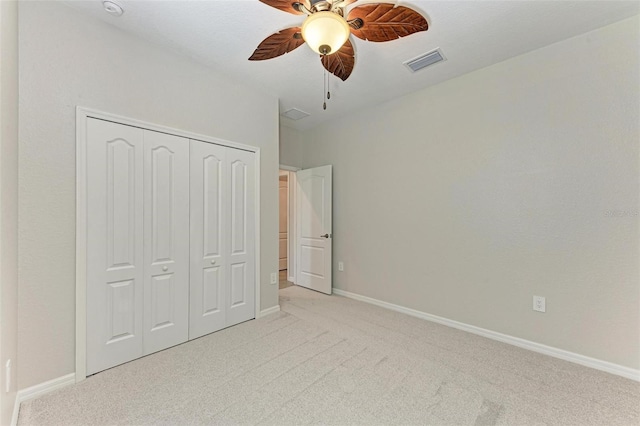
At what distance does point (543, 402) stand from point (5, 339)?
3.16 meters

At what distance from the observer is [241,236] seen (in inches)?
118

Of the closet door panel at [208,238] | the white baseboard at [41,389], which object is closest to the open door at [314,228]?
the closet door panel at [208,238]

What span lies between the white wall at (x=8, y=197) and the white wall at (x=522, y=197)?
3287 mm

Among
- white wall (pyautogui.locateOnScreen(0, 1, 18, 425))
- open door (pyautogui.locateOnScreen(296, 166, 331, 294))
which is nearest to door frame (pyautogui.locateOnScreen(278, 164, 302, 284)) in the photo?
open door (pyautogui.locateOnScreen(296, 166, 331, 294))

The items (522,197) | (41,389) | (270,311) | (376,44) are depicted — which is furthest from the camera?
(270,311)

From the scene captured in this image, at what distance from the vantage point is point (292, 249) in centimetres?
484

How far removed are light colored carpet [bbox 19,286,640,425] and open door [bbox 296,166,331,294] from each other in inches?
62.5

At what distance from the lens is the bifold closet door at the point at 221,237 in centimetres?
262

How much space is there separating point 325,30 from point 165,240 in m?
2.13

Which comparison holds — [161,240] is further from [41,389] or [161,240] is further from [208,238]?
A: [41,389]

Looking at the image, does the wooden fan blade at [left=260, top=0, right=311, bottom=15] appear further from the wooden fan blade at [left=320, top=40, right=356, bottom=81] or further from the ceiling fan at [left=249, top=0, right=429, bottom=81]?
the wooden fan blade at [left=320, top=40, right=356, bottom=81]

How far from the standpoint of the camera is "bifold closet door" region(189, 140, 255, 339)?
2.62 m

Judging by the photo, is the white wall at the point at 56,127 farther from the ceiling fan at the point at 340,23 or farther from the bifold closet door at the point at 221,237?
the ceiling fan at the point at 340,23

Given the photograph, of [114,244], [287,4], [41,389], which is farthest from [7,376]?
[287,4]
